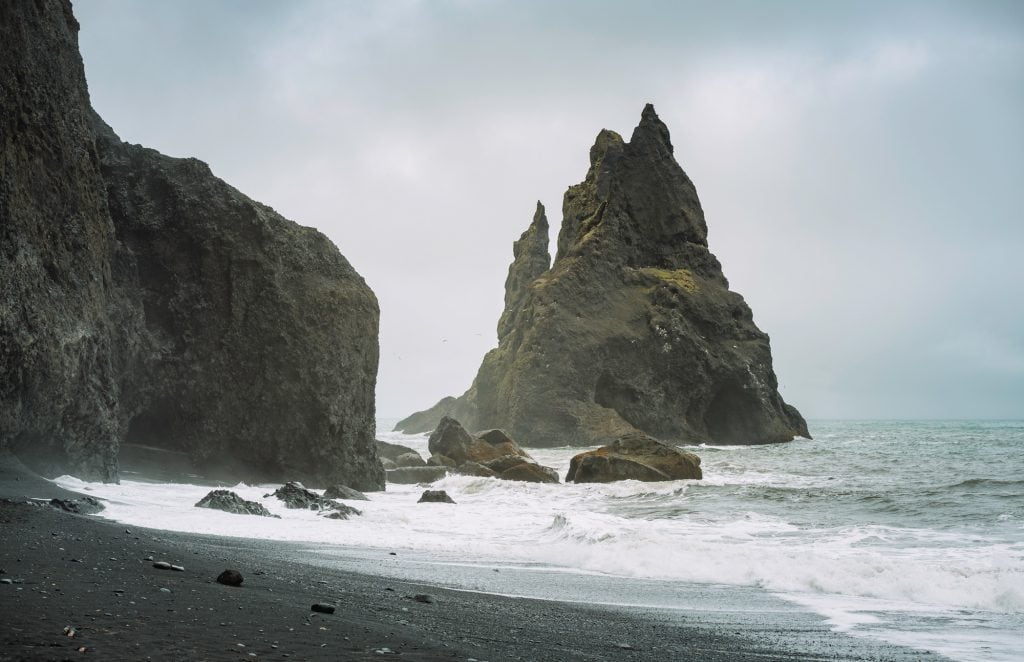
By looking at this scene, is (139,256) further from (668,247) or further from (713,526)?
(668,247)

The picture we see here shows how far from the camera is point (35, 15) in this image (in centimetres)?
1727

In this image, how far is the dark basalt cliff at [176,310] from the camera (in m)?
16.9

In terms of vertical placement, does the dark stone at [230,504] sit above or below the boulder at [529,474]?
below

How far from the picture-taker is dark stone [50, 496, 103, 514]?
12.1 m

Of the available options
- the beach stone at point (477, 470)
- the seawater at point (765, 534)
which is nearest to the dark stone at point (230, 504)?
the seawater at point (765, 534)

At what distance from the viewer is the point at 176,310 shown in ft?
74.8

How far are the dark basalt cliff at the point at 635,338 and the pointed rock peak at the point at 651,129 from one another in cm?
20

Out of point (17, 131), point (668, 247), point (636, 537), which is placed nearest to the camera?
point (636, 537)

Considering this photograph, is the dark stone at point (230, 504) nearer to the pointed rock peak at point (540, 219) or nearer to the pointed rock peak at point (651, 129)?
the pointed rock peak at point (651, 129)

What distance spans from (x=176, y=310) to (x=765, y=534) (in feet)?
53.7

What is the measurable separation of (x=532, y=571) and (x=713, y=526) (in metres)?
7.25

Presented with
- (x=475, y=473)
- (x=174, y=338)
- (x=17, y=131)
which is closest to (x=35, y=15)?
(x=17, y=131)

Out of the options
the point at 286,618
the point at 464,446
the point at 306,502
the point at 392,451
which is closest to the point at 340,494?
the point at 306,502

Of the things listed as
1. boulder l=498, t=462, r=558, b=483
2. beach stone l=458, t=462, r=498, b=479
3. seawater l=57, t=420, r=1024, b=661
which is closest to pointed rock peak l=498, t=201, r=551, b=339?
beach stone l=458, t=462, r=498, b=479
